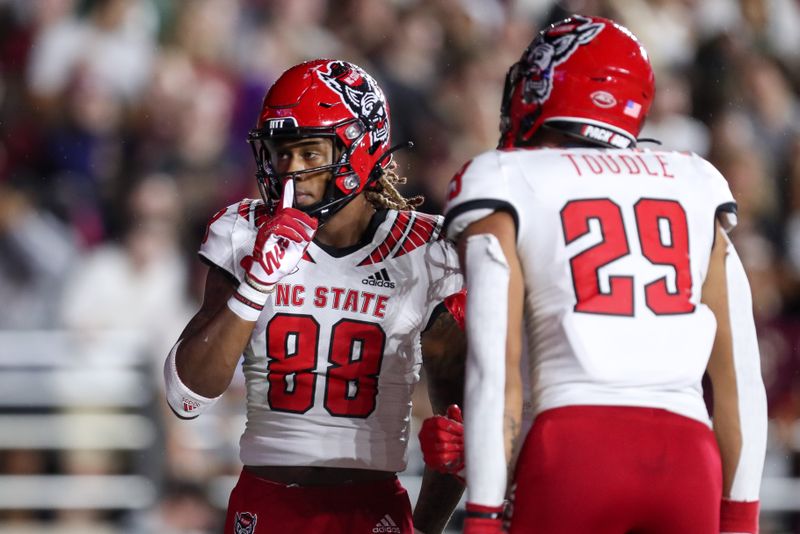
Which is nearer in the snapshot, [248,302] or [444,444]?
[444,444]

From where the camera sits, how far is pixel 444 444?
7.50 feet

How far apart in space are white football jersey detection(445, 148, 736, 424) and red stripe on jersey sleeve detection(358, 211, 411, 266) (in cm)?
54

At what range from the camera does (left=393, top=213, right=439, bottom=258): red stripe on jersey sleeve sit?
2729mm

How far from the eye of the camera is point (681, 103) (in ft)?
20.3

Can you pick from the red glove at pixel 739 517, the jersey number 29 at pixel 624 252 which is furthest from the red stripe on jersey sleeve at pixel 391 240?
the red glove at pixel 739 517

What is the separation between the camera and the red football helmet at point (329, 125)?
267cm

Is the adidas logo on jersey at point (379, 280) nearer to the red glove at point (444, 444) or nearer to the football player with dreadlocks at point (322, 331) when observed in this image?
the football player with dreadlocks at point (322, 331)

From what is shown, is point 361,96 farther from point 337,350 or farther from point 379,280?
point 337,350

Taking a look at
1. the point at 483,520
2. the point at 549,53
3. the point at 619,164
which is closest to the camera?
the point at 483,520

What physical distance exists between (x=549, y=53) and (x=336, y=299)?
714 mm

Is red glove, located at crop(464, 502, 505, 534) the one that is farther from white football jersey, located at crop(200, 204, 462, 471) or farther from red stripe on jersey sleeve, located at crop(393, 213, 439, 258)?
red stripe on jersey sleeve, located at crop(393, 213, 439, 258)

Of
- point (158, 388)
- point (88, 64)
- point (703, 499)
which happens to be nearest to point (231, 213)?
point (703, 499)

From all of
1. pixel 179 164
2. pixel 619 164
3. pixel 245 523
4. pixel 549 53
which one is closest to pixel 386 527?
pixel 245 523

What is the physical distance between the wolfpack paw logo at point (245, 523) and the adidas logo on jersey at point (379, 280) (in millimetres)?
558
